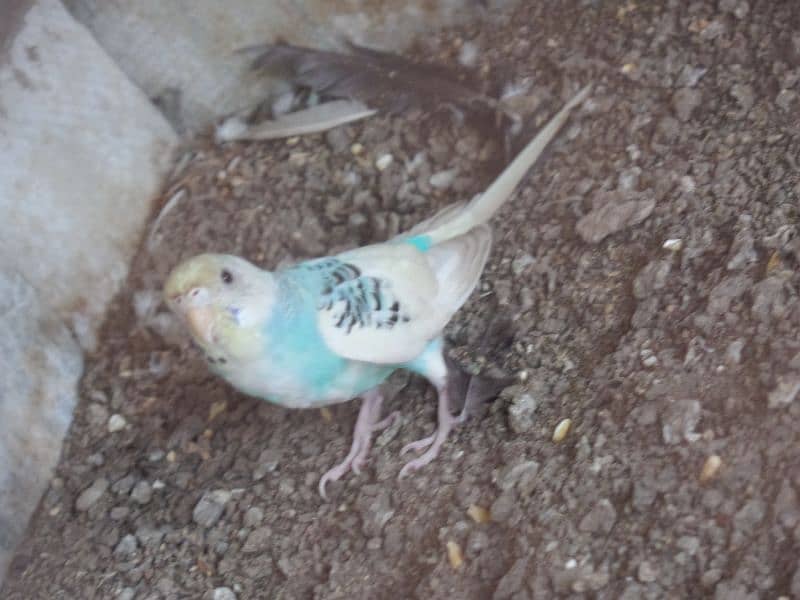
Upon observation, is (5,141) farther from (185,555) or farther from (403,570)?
(403,570)

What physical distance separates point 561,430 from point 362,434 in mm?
510

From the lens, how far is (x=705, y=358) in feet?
7.41

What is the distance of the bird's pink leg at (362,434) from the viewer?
251 centimetres

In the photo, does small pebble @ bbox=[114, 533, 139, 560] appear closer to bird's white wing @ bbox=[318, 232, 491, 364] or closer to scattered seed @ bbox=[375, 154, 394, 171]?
bird's white wing @ bbox=[318, 232, 491, 364]

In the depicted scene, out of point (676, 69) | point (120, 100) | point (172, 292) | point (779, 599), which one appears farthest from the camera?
point (120, 100)

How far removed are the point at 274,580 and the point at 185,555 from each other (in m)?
0.24

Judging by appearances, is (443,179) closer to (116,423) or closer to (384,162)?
(384,162)

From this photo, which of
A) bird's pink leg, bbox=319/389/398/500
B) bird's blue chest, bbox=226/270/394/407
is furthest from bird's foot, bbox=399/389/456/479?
bird's blue chest, bbox=226/270/394/407

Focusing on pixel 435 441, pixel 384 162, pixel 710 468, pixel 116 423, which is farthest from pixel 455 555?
pixel 384 162

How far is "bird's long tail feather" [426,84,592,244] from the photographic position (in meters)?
2.72

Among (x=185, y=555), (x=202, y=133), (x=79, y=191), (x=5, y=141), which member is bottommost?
(x=185, y=555)

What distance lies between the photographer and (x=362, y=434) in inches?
101

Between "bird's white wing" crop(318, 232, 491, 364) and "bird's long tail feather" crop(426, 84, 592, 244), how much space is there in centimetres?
10

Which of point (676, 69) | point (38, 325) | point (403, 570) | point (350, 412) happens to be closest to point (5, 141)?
point (38, 325)
